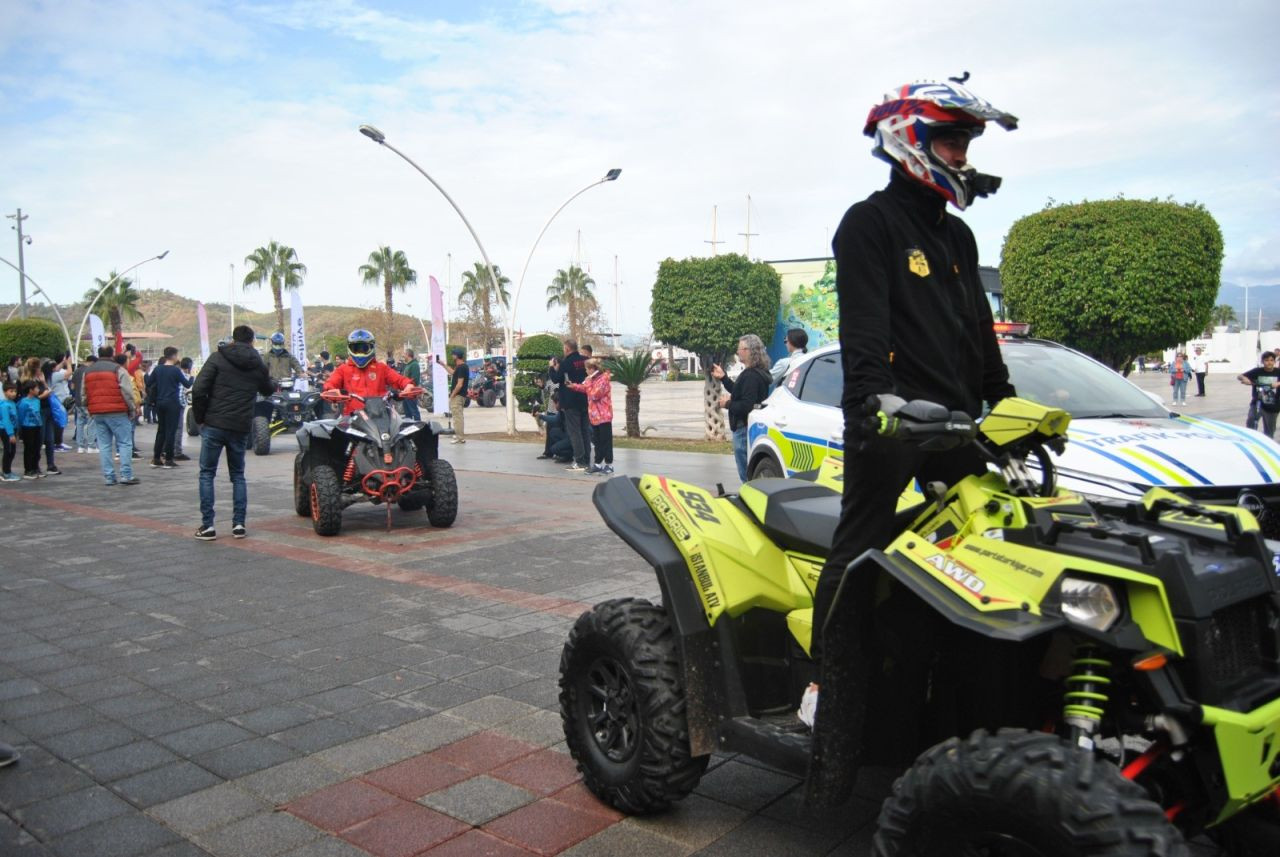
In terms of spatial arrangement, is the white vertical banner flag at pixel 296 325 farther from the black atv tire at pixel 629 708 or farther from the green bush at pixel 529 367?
the black atv tire at pixel 629 708

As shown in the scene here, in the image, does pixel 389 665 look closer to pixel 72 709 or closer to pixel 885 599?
pixel 72 709

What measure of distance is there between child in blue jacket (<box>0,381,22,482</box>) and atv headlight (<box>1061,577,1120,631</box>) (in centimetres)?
1569

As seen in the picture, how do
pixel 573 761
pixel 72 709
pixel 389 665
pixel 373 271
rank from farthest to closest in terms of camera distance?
pixel 373 271 → pixel 389 665 → pixel 72 709 → pixel 573 761

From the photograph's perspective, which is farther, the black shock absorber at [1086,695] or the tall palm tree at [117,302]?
the tall palm tree at [117,302]

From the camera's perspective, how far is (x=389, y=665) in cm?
532

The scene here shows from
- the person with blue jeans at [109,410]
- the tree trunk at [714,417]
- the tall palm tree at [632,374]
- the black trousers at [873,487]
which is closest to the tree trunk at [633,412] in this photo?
the tall palm tree at [632,374]

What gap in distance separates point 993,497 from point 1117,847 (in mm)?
922

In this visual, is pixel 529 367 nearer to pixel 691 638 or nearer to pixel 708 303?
pixel 708 303

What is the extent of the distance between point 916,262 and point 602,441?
12.2 metres

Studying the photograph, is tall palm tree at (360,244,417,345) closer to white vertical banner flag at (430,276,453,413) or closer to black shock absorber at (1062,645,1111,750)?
white vertical banner flag at (430,276,453,413)

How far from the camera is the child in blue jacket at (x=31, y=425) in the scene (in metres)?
14.3

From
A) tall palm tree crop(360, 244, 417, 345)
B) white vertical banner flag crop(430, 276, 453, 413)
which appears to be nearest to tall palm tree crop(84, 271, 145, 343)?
tall palm tree crop(360, 244, 417, 345)

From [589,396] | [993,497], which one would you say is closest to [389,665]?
[993,497]

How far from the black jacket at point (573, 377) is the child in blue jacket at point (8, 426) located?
791 centimetres
